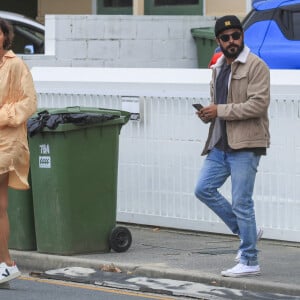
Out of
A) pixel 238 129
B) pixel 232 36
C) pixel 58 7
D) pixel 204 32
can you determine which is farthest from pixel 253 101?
pixel 58 7

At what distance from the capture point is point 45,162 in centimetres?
986

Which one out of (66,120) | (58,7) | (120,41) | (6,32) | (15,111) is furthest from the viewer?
(58,7)

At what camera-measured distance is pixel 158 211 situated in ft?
37.7

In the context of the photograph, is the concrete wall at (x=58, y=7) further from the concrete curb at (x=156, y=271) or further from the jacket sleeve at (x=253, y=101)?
the jacket sleeve at (x=253, y=101)

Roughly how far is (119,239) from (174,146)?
4.81ft

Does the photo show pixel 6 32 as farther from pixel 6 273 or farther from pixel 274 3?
pixel 274 3

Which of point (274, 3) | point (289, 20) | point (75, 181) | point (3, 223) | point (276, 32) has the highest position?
point (274, 3)

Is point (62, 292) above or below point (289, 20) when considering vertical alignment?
below

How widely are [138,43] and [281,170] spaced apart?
23.7 feet

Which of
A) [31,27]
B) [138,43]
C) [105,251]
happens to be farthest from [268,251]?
[31,27]

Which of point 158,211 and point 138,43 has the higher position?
point 138,43

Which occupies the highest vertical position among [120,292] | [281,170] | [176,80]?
[176,80]

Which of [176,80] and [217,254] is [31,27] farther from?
[217,254]

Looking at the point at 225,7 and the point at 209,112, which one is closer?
the point at 209,112
